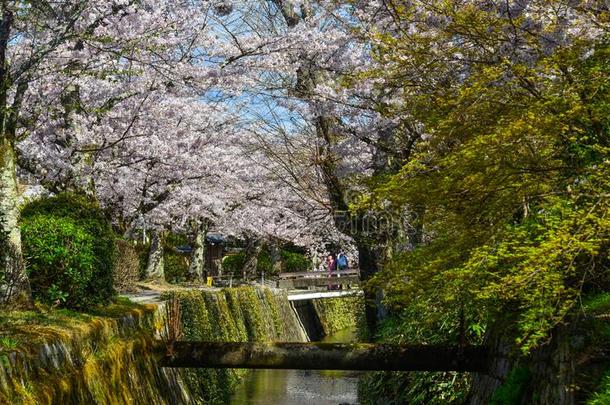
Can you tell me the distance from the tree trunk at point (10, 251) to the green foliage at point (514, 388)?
6.26 meters

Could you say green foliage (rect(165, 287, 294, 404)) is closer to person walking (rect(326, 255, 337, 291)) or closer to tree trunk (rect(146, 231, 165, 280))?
tree trunk (rect(146, 231, 165, 280))

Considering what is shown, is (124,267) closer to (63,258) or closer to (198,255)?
(63,258)

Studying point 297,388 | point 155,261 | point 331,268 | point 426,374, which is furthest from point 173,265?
point 426,374

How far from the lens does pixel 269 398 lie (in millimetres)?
21250

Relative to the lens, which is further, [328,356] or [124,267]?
[124,267]

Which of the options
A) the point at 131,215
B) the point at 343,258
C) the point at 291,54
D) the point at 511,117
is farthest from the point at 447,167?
the point at 343,258

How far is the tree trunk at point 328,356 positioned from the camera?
1015 centimetres

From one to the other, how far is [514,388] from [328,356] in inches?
122

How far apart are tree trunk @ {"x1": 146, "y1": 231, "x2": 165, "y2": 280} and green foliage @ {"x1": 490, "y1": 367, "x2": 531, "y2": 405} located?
20512 mm

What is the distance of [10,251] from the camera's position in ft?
32.9

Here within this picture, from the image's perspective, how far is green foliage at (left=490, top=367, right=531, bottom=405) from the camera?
8.38 meters

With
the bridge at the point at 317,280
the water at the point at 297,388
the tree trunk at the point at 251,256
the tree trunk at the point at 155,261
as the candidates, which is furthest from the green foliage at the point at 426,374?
the tree trunk at the point at 251,256

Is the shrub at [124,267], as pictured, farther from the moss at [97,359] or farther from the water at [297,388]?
the water at [297,388]

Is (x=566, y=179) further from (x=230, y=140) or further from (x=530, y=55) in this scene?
(x=230, y=140)
